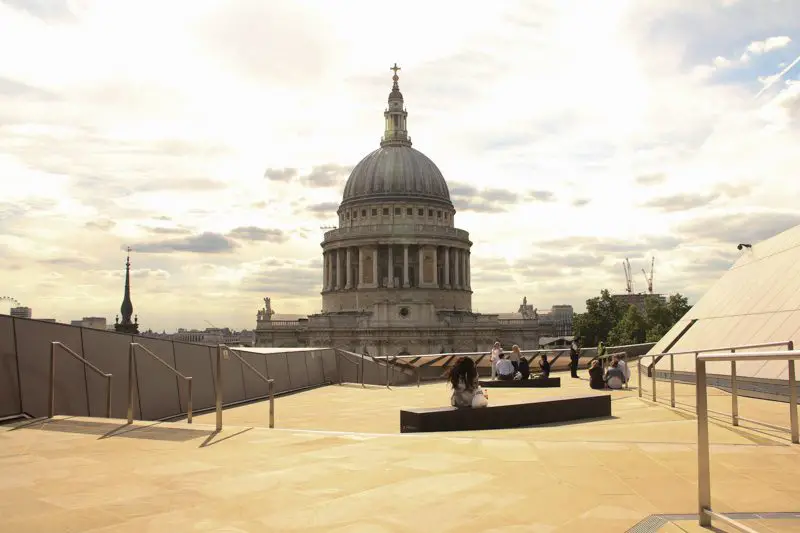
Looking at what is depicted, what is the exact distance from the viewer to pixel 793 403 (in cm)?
975

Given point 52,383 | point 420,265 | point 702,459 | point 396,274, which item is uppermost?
point 420,265

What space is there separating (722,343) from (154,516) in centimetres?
2091

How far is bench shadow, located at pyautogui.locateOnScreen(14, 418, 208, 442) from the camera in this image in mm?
11359

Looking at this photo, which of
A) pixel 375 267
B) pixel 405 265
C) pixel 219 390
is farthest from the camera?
pixel 375 267

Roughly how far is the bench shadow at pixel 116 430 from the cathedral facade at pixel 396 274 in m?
84.8

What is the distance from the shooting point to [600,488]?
7.76 m

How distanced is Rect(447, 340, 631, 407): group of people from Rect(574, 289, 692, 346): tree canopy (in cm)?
5217

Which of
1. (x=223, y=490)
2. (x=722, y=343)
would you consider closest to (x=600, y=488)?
(x=223, y=490)

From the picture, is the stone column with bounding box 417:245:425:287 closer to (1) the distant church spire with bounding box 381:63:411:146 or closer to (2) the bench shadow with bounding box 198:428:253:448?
(1) the distant church spire with bounding box 381:63:411:146

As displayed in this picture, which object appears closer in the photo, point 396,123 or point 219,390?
point 219,390

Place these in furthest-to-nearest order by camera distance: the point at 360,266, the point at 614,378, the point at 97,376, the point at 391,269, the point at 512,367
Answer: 1. the point at 360,266
2. the point at 391,269
3. the point at 512,367
4. the point at 614,378
5. the point at 97,376

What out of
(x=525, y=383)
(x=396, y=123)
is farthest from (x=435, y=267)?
(x=525, y=383)

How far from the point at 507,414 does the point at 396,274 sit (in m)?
Result: 100

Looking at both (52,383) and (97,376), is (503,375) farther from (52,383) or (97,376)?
(52,383)
